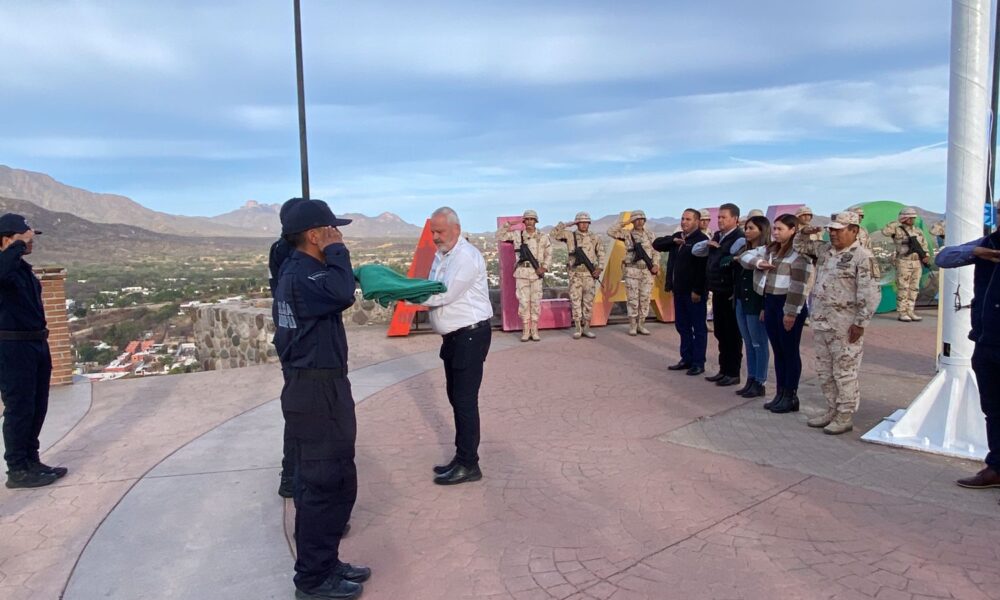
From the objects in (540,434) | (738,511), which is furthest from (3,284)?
(738,511)

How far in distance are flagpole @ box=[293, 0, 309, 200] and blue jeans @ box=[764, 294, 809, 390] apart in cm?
447

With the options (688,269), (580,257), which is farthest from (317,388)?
(580,257)

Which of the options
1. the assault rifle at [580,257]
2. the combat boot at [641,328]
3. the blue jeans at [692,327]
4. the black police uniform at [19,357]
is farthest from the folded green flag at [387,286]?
the combat boot at [641,328]

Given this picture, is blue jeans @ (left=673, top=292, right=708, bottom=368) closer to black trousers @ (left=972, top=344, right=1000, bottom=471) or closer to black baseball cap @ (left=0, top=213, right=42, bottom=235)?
black trousers @ (left=972, top=344, right=1000, bottom=471)

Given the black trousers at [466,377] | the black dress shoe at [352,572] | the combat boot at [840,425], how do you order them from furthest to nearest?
the combat boot at [840,425] → the black trousers at [466,377] → the black dress shoe at [352,572]

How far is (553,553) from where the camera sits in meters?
3.33

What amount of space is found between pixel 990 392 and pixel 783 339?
184cm

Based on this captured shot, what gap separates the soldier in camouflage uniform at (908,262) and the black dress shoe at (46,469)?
12.1m

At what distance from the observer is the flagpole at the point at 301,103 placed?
6191 millimetres

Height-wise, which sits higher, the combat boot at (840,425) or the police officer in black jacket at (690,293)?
the police officer in black jacket at (690,293)

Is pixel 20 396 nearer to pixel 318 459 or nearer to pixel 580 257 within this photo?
pixel 318 459

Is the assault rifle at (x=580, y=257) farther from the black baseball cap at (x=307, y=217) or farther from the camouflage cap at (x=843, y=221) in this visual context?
the black baseball cap at (x=307, y=217)

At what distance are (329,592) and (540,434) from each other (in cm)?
273

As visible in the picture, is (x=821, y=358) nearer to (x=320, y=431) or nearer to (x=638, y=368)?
(x=638, y=368)
